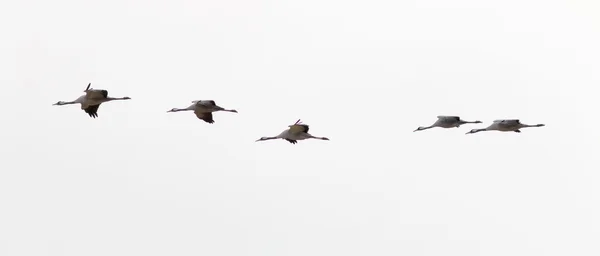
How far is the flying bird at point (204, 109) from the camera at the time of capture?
93.9 m

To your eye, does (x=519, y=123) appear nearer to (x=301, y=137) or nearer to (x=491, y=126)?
(x=491, y=126)

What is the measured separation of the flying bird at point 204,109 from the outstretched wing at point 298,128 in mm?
2862

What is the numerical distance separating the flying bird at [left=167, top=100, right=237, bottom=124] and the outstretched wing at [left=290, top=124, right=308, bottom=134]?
2.86 meters

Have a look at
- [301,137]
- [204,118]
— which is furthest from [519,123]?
[204,118]

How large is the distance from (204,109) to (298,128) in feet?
17.8

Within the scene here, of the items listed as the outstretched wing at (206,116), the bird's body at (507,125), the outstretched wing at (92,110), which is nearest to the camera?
the bird's body at (507,125)

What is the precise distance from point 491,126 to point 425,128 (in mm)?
4787

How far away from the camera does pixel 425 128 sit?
96.0m

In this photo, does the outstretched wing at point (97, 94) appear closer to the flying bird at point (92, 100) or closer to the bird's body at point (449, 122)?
the flying bird at point (92, 100)

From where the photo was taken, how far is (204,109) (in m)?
95.0

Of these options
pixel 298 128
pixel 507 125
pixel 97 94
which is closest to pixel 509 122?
pixel 507 125

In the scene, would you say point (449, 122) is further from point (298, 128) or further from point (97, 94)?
point (97, 94)

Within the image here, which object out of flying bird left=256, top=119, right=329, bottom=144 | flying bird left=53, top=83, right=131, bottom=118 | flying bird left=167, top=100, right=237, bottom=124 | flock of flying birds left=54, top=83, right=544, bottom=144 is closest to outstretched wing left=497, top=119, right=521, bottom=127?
flock of flying birds left=54, top=83, right=544, bottom=144

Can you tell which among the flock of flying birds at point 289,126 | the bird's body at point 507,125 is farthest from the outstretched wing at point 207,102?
the bird's body at point 507,125
